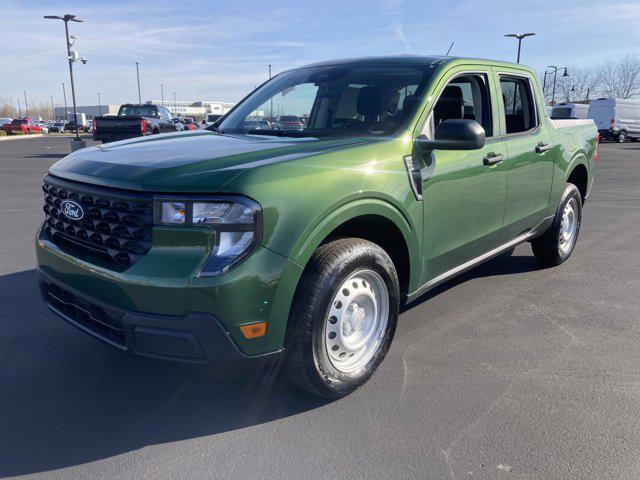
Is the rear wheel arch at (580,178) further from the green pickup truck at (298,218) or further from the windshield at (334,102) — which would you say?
the windshield at (334,102)

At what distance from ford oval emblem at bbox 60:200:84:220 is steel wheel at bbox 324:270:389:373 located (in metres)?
1.36

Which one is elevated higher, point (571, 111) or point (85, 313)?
point (571, 111)

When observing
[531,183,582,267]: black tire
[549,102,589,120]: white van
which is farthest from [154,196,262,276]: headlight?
[549,102,589,120]: white van

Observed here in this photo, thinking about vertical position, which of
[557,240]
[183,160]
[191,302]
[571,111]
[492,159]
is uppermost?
[571,111]

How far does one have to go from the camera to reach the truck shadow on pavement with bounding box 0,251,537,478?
2.62 metres

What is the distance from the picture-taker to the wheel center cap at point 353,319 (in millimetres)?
3004

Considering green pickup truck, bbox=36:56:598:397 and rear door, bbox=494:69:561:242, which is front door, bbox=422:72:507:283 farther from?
rear door, bbox=494:69:561:242

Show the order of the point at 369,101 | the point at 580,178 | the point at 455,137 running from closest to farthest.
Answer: the point at 455,137 < the point at 369,101 < the point at 580,178

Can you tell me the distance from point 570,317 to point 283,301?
2.71 m

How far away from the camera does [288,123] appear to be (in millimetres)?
3871

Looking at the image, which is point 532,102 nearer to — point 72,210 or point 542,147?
point 542,147

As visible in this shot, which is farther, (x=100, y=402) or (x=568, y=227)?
(x=568, y=227)

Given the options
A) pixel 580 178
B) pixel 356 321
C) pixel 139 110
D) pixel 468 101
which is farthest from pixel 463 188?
pixel 139 110

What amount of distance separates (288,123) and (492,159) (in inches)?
57.6
